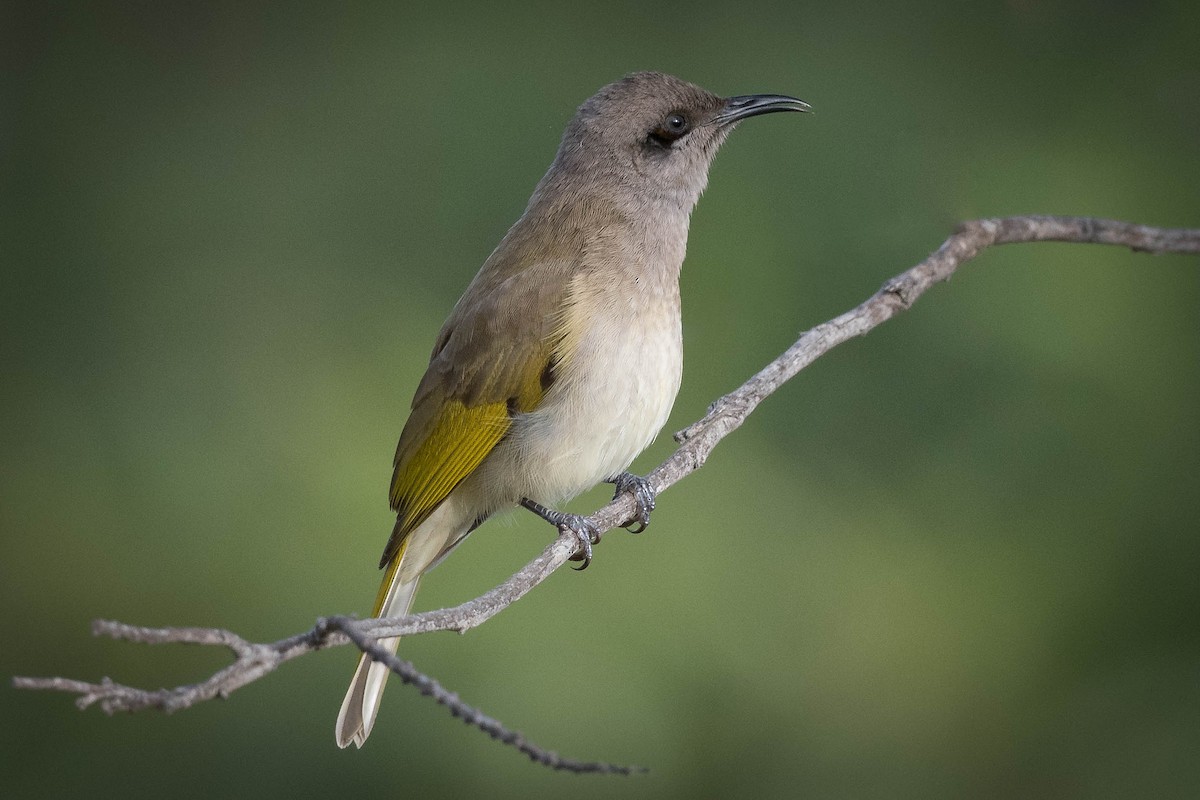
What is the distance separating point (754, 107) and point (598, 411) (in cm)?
111

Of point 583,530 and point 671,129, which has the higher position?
point 671,129

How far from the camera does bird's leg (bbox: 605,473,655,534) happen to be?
10.1 ft

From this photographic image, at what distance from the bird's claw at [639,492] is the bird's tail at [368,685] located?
61cm

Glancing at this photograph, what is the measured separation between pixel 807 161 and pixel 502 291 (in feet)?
5.69

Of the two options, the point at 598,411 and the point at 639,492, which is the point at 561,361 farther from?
the point at 639,492

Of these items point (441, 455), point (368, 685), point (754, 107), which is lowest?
point (368, 685)

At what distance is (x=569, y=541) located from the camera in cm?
267

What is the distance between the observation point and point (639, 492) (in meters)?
3.12

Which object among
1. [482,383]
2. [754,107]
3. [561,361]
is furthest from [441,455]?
[754,107]

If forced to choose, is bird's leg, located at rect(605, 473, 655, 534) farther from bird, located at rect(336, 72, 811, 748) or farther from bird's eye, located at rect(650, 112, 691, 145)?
bird's eye, located at rect(650, 112, 691, 145)

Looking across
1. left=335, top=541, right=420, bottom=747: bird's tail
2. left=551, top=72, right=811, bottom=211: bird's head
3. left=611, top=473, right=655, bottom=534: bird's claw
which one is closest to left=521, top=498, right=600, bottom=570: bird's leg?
left=611, top=473, right=655, bottom=534: bird's claw

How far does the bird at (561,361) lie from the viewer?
10.3 ft

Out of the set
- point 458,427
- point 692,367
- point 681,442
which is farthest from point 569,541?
point 692,367

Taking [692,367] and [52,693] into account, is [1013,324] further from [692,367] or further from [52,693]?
[52,693]
